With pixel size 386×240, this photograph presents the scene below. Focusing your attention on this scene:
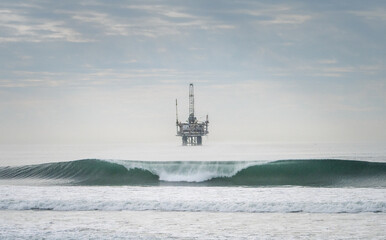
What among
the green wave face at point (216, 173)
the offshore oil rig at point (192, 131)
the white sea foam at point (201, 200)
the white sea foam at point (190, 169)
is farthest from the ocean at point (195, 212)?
the offshore oil rig at point (192, 131)

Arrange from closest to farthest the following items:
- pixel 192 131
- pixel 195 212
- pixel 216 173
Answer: pixel 195 212 < pixel 216 173 < pixel 192 131

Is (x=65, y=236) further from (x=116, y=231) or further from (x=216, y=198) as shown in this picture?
(x=216, y=198)

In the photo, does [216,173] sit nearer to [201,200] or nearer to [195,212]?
[201,200]

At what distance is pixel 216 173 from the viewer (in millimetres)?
29109

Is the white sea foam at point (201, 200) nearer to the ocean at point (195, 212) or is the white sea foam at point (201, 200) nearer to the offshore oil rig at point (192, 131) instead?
the ocean at point (195, 212)

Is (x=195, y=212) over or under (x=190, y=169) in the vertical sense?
under

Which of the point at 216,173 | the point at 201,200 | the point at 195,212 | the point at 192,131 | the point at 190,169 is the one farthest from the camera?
the point at 192,131

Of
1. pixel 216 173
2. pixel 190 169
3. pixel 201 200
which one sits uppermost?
pixel 190 169

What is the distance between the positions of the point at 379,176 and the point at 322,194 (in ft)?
38.4

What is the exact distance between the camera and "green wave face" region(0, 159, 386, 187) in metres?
28.3

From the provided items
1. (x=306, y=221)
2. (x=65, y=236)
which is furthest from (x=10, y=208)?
(x=306, y=221)

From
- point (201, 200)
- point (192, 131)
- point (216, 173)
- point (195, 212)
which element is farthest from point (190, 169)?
point (192, 131)

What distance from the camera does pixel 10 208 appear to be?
17.3m

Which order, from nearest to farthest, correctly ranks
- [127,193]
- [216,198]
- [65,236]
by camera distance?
1. [65,236]
2. [216,198]
3. [127,193]
